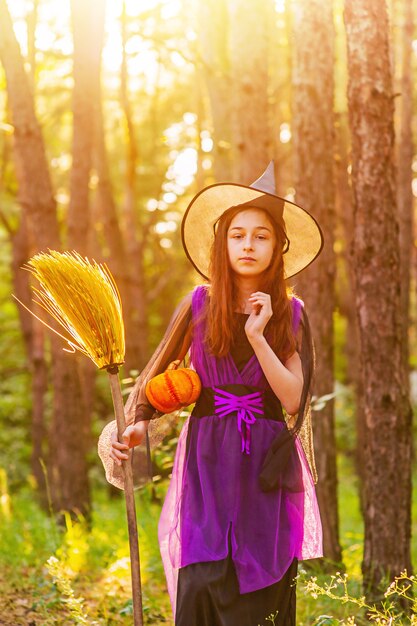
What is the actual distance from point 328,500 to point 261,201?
3.65 m

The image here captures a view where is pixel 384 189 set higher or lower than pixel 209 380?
higher

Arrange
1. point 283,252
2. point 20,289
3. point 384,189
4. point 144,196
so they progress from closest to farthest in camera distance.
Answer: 1. point 283,252
2. point 384,189
3. point 20,289
4. point 144,196

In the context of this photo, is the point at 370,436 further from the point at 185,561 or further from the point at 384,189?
the point at 185,561

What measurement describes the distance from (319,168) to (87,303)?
133 inches

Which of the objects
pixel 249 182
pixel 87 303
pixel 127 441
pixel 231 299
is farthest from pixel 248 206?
pixel 249 182

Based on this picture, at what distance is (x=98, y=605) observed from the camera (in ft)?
19.9

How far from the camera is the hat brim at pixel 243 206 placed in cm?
421

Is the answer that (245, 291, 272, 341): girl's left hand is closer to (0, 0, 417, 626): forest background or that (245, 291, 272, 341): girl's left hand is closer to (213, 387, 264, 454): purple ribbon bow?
(213, 387, 264, 454): purple ribbon bow

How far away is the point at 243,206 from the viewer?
4215 millimetres

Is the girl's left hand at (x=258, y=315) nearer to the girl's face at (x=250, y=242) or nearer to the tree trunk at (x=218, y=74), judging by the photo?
the girl's face at (x=250, y=242)

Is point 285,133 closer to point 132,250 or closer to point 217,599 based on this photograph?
point 132,250

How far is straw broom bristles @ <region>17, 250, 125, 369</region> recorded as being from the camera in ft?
13.4

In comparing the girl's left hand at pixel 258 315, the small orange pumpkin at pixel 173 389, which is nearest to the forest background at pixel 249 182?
the small orange pumpkin at pixel 173 389

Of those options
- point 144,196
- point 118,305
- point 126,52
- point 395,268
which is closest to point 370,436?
point 395,268
